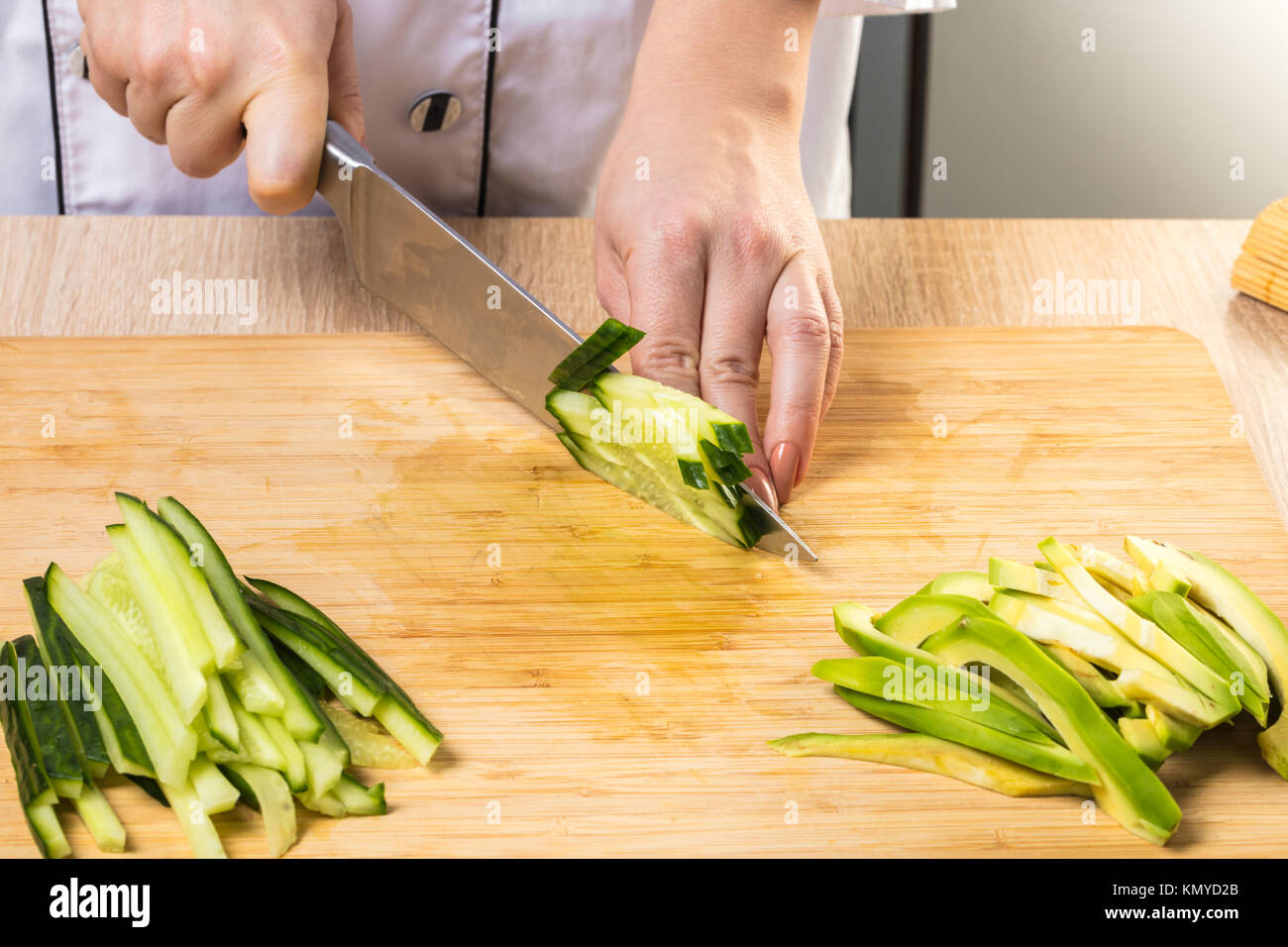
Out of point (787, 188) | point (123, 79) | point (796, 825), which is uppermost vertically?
point (123, 79)

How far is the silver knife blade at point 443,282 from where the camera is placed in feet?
6.22

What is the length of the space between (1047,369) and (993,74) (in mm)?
2949

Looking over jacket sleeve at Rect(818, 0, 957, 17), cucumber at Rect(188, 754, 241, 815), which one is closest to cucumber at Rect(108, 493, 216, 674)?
cucumber at Rect(188, 754, 241, 815)

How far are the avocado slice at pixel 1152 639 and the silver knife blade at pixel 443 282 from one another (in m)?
0.79

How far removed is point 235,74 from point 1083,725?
1.64 meters

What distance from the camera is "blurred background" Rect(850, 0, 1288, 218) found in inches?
179

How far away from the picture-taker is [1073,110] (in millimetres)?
4660

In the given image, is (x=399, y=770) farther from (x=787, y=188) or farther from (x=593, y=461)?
(x=787, y=188)

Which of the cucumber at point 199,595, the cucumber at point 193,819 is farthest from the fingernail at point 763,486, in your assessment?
the cucumber at point 193,819

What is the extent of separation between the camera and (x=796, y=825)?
4.53 feet

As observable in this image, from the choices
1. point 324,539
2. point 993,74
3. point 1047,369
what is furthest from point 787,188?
point 993,74

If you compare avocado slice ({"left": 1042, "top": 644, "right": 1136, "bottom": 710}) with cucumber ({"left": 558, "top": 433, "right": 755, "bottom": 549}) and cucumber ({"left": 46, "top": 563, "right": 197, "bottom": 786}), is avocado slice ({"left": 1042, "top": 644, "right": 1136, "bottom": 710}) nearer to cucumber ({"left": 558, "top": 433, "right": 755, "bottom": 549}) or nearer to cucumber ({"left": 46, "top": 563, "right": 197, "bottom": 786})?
cucumber ({"left": 558, "top": 433, "right": 755, "bottom": 549})

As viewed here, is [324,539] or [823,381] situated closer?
[324,539]

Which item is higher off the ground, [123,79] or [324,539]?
[123,79]
